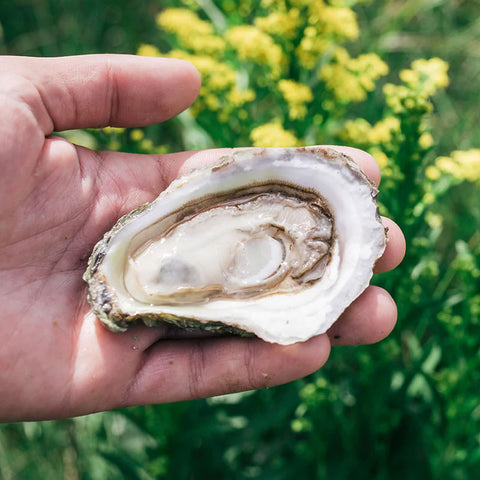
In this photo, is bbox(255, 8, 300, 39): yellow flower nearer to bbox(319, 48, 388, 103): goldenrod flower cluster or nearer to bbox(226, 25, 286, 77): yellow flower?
bbox(226, 25, 286, 77): yellow flower

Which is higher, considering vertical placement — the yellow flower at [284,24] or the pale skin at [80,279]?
the yellow flower at [284,24]

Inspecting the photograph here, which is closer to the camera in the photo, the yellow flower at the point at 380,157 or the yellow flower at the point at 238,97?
the yellow flower at the point at 380,157

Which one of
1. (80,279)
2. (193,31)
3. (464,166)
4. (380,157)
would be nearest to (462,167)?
(464,166)

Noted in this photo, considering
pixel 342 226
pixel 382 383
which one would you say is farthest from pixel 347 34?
pixel 382 383

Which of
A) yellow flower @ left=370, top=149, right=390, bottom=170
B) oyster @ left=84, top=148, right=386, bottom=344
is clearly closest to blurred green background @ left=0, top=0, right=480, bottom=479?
yellow flower @ left=370, top=149, right=390, bottom=170

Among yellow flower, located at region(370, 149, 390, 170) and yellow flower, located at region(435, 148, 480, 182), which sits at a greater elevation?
yellow flower, located at region(435, 148, 480, 182)

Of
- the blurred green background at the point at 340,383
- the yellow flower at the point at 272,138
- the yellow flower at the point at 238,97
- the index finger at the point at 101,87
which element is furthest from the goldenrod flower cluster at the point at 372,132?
the index finger at the point at 101,87

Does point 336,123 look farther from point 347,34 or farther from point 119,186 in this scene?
point 119,186

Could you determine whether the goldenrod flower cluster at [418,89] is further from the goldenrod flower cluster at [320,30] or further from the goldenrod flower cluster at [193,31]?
the goldenrod flower cluster at [193,31]
